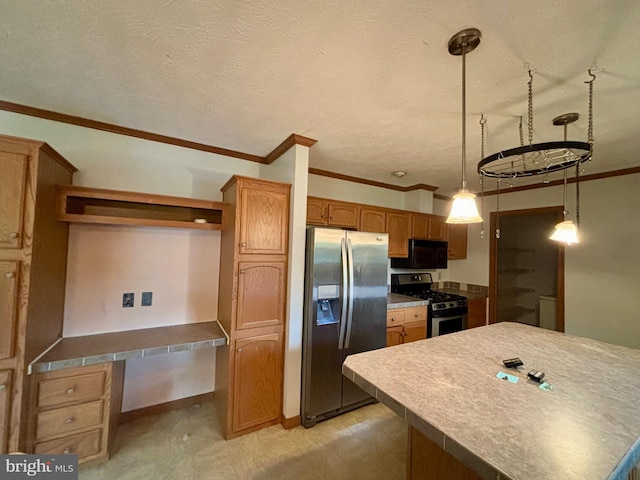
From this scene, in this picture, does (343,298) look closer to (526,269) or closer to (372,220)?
(372,220)

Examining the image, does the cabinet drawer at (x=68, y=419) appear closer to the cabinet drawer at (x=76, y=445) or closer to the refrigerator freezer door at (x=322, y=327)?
the cabinet drawer at (x=76, y=445)

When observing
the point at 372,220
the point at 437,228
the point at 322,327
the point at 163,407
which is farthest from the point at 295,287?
the point at 437,228

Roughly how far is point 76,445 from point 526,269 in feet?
20.9

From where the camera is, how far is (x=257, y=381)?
2.16m

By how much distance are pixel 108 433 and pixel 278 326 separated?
134cm

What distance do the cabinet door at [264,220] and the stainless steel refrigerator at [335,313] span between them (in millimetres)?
267

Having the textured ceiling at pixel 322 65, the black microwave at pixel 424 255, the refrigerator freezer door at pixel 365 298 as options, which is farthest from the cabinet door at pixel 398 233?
the textured ceiling at pixel 322 65

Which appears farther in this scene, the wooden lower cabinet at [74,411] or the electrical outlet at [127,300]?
the electrical outlet at [127,300]

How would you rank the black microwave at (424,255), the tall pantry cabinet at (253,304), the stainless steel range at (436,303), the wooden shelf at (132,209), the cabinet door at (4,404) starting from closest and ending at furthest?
the cabinet door at (4,404) → the wooden shelf at (132,209) → the tall pantry cabinet at (253,304) → the stainless steel range at (436,303) → the black microwave at (424,255)

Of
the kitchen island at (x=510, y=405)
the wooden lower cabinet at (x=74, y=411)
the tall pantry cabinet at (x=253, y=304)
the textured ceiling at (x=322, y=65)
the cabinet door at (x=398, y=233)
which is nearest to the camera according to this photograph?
the kitchen island at (x=510, y=405)

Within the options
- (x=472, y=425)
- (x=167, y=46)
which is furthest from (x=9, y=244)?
(x=472, y=425)

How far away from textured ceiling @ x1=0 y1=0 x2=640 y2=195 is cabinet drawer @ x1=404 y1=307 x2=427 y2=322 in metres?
1.88

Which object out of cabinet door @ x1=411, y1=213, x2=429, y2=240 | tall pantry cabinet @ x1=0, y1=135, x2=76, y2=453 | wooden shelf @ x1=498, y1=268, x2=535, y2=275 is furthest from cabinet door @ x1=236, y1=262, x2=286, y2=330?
wooden shelf @ x1=498, y1=268, x2=535, y2=275

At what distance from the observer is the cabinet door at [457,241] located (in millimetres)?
4078
